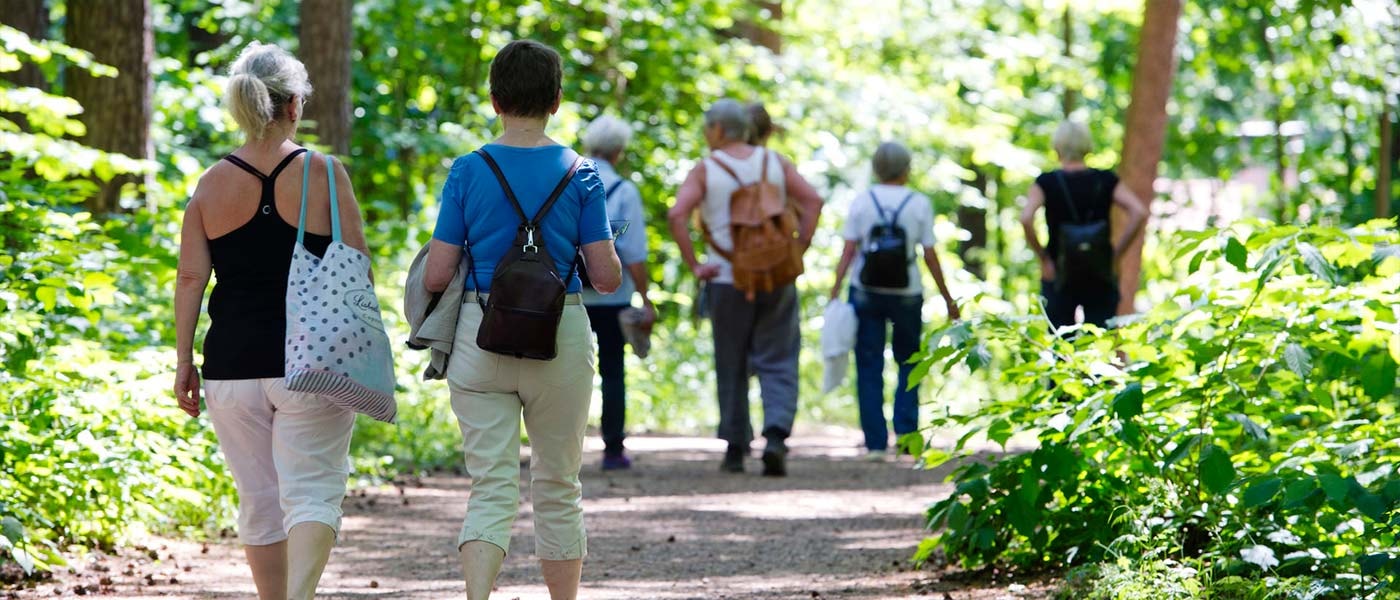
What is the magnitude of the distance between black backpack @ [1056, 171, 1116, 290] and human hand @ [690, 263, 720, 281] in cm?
199

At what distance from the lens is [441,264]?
4.45m

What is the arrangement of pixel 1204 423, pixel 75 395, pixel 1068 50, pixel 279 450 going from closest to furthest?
pixel 279 450 → pixel 1204 423 → pixel 75 395 → pixel 1068 50

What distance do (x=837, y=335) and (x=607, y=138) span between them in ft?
6.79

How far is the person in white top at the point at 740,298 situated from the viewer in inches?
372

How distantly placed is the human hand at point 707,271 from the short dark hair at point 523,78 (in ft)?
16.2

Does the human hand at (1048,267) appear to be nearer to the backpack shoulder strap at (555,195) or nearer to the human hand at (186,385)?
the backpack shoulder strap at (555,195)

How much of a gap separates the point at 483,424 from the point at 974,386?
775 inches

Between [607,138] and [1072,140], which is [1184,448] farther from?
[607,138]

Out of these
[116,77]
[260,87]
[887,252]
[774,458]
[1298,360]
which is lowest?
[774,458]

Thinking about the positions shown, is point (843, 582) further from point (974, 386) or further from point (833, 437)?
point (974, 386)

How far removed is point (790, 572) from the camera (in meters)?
6.56

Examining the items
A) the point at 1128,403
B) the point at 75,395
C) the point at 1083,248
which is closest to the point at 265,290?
the point at 75,395

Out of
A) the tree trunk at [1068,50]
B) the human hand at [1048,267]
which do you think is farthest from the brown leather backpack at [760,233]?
the tree trunk at [1068,50]

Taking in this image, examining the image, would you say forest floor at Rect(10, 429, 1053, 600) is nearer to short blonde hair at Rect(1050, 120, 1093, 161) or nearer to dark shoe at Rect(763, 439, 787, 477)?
dark shoe at Rect(763, 439, 787, 477)
